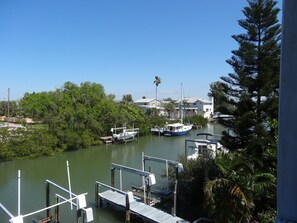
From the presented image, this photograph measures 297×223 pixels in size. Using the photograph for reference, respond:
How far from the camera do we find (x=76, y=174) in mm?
15898

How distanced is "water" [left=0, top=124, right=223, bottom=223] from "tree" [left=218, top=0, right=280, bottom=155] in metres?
4.58

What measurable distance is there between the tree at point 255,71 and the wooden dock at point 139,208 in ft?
15.2

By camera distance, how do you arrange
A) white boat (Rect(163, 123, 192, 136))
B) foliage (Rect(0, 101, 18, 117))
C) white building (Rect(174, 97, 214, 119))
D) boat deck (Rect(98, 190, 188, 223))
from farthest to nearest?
white building (Rect(174, 97, 214, 119))
foliage (Rect(0, 101, 18, 117))
white boat (Rect(163, 123, 192, 136))
boat deck (Rect(98, 190, 188, 223))

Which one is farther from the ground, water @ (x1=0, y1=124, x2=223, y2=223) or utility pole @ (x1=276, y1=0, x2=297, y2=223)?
utility pole @ (x1=276, y1=0, x2=297, y2=223)

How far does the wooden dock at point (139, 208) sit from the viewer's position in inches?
329

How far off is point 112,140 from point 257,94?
60.1 feet

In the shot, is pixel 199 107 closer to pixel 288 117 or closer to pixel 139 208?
pixel 139 208

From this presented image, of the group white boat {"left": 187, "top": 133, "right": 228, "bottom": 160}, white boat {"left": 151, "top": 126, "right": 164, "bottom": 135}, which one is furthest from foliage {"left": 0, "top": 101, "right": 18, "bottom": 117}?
white boat {"left": 187, "top": 133, "right": 228, "bottom": 160}

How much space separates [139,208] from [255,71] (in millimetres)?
7127

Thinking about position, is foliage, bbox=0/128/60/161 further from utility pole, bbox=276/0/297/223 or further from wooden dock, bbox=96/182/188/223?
utility pole, bbox=276/0/297/223

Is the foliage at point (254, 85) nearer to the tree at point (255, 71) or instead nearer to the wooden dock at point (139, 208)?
the tree at point (255, 71)

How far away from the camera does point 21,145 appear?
790 inches

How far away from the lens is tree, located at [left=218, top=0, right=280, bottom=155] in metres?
11.2

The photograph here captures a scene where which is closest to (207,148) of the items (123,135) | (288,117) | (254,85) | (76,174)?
(254,85)
